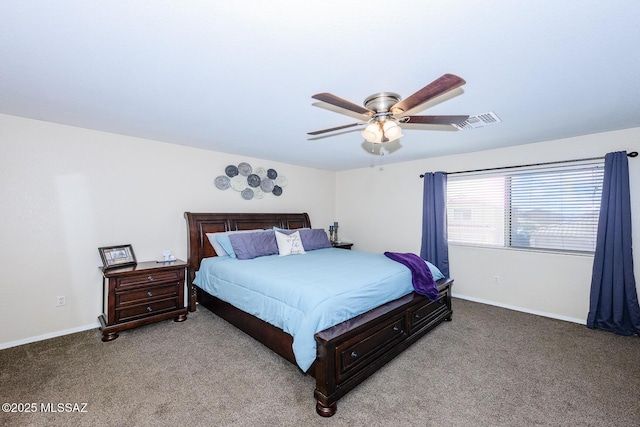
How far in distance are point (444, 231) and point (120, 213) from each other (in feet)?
15.0

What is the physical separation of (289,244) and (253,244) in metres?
0.54

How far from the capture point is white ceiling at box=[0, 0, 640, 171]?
1.31 m

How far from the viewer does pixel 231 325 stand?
3238 mm

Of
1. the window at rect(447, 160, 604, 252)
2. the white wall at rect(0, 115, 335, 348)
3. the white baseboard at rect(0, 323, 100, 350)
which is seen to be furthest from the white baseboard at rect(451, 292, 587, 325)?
the white baseboard at rect(0, 323, 100, 350)

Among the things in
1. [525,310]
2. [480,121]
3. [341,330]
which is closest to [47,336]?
[341,330]

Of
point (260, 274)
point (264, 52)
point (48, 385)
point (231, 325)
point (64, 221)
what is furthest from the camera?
point (231, 325)


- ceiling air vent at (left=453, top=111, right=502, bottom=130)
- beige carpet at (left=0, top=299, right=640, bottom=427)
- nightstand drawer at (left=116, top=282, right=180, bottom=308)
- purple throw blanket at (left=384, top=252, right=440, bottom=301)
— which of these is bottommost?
beige carpet at (left=0, top=299, right=640, bottom=427)

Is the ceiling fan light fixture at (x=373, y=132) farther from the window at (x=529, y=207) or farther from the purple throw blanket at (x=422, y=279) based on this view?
the window at (x=529, y=207)

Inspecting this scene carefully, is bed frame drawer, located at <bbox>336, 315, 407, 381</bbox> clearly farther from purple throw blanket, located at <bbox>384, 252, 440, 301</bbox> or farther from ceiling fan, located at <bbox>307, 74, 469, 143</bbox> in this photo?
ceiling fan, located at <bbox>307, 74, 469, 143</bbox>

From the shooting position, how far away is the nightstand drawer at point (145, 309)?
2934 mm

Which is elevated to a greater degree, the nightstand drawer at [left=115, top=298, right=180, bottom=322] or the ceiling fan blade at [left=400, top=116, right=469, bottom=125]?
the ceiling fan blade at [left=400, top=116, right=469, bottom=125]

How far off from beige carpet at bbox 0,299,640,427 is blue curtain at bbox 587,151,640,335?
0.21m

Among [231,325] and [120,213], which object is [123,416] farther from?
[120,213]

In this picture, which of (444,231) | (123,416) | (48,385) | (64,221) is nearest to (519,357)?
(444,231)
